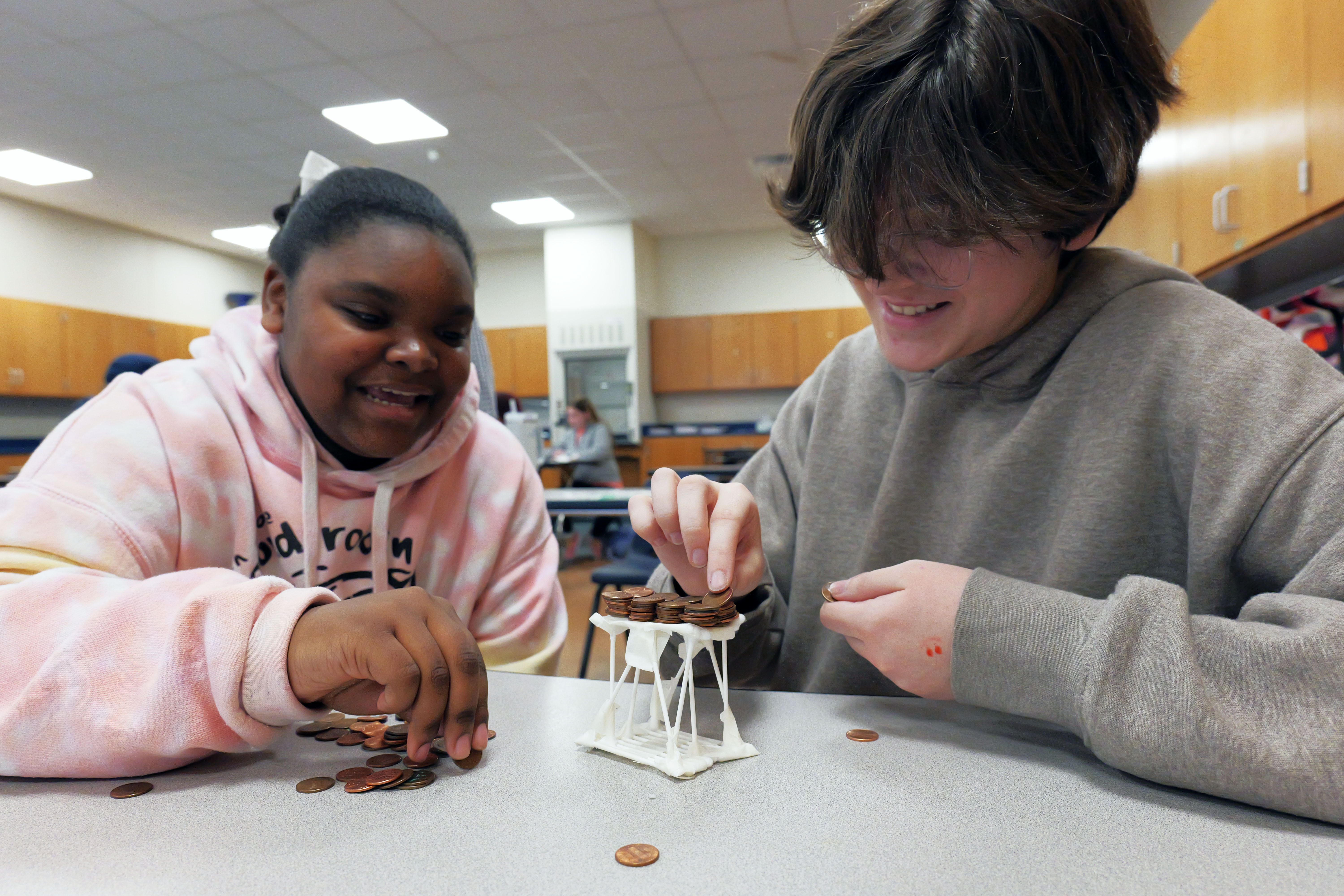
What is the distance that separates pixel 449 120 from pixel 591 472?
2872mm

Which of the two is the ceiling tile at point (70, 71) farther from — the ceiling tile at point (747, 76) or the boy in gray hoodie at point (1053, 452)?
the boy in gray hoodie at point (1053, 452)

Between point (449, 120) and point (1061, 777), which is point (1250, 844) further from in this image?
point (449, 120)

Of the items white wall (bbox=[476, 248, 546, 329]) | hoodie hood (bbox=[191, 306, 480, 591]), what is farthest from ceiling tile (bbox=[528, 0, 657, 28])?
white wall (bbox=[476, 248, 546, 329])

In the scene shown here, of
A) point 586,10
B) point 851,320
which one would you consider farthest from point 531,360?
point 586,10

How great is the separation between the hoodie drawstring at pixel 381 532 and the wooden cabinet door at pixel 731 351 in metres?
7.05

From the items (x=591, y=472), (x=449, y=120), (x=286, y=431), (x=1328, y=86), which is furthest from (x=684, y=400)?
(x=286, y=431)

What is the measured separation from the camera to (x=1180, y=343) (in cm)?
77

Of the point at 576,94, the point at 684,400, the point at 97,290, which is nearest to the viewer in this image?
the point at 576,94

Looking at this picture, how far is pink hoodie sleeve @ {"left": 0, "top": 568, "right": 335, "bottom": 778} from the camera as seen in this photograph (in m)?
0.59

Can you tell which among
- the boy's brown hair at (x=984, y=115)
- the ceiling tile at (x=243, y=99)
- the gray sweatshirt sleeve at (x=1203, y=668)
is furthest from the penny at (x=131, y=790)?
the ceiling tile at (x=243, y=99)

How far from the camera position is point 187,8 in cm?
375

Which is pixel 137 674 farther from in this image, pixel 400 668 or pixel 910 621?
pixel 910 621

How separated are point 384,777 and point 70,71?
5380 millimetres

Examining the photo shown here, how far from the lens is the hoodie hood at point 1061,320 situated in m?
0.85
